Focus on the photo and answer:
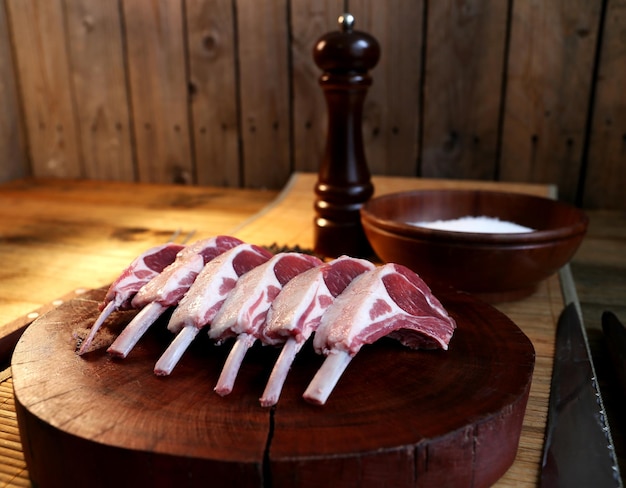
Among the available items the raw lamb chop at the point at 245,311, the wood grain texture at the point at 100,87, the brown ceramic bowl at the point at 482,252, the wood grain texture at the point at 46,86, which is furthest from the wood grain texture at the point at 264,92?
the raw lamb chop at the point at 245,311

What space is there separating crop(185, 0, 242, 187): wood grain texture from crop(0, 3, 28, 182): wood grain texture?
74 cm

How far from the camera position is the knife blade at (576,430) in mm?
580

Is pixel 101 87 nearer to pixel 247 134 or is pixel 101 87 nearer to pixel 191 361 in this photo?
pixel 247 134

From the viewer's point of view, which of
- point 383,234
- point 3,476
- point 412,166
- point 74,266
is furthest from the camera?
point 412,166

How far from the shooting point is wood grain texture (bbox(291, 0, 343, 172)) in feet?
5.99

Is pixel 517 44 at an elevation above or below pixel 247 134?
above

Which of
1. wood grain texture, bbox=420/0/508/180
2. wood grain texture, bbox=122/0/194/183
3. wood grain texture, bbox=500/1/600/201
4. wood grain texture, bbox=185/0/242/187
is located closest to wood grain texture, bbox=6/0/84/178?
wood grain texture, bbox=122/0/194/183

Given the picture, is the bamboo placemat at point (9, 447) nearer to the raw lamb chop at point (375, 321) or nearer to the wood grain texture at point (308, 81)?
the raw lamb chop at point (375, 321)

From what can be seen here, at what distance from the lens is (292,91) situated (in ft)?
6.32

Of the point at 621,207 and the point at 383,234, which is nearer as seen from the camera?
the point at 383,234

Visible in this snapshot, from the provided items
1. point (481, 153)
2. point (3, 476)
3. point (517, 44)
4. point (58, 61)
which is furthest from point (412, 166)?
point (3, 476)

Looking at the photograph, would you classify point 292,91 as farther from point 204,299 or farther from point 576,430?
point 576,430

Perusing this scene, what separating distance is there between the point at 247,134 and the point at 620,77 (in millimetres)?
1134

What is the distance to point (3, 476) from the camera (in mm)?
617
